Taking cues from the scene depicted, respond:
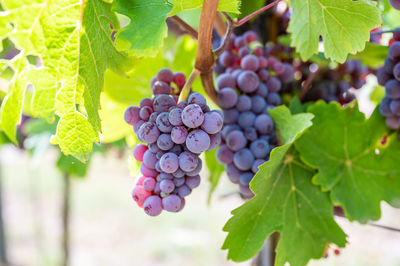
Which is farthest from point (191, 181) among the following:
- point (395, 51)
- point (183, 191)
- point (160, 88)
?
point (395, 51)

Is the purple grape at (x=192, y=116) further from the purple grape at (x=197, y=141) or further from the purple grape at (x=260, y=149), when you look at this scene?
the purple grape at (x=260, y=149)

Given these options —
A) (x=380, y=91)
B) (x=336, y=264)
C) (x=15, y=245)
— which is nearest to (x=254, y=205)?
(x=380, y=91)

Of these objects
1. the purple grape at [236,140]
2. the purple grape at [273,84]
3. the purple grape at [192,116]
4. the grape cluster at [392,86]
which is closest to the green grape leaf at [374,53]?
the grape cluster at [392,86]

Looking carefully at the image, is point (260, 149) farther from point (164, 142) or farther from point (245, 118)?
point (164, 142)

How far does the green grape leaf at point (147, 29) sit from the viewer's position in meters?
0.39

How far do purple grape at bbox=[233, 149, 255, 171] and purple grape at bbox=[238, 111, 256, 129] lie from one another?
0.04 metres

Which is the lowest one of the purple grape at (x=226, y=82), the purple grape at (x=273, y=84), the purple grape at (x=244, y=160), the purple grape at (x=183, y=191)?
the purple grape at (x=244, y=160)

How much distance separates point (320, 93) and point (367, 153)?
149 millimetres

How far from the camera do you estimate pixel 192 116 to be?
14.7 inches

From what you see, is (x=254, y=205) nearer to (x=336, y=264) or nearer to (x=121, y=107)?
(x=121, y=107)

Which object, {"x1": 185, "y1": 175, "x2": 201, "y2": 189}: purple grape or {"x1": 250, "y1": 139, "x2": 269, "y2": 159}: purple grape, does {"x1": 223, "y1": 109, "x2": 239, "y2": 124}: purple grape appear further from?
{"x1": 185, "y1": 175, "x2": 201, "y2": 189}: purple grape

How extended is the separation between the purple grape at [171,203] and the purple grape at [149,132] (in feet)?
0.24

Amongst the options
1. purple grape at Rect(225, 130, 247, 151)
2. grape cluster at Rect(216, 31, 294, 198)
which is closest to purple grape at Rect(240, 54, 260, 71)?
grape cluster at Rect(216, 31, 294, 198)

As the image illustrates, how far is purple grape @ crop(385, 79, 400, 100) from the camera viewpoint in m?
0.56
